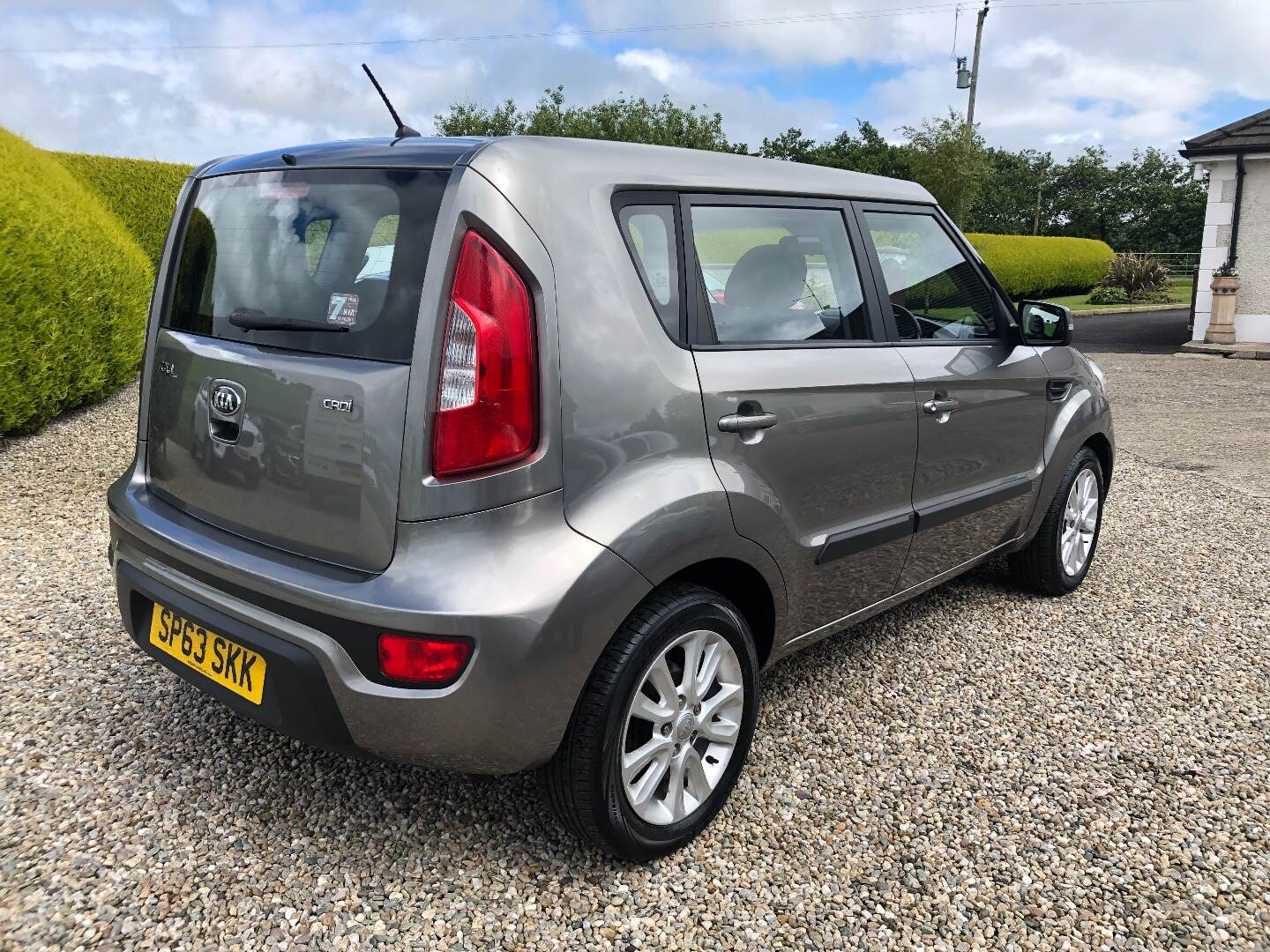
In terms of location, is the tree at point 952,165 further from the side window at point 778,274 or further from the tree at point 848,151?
the side window at point 778,274

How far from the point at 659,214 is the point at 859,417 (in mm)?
859

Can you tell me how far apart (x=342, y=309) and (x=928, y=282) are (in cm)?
206

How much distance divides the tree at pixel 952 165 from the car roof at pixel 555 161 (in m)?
32.0

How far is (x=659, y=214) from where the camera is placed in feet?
7.60

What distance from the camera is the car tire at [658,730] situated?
2098 mm

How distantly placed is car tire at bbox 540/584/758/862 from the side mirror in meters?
1.92

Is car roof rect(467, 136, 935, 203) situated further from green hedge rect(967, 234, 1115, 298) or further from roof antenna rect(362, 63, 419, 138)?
green hedge rect(967, 234, 1115, 298)

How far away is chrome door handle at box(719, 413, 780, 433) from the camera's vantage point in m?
2.31

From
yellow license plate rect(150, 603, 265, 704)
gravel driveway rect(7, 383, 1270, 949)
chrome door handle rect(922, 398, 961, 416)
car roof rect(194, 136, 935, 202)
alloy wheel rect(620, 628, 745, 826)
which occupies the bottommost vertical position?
gravel driveway rect(7, 383, 1270, 949)

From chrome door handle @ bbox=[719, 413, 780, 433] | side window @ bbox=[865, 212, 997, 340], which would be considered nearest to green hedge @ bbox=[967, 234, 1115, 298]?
side window @ bbox=[865, 212, 997, 340]

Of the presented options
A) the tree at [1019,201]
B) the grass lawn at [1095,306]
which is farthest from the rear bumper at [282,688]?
the tree at [1019,201]

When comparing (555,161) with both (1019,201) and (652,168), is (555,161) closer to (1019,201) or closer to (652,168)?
(652,168)

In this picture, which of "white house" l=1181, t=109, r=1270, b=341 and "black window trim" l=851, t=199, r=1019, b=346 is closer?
"black window trim" l=851, t=199, r=1019, b=346

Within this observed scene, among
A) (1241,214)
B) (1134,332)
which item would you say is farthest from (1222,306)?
(1134,332)
